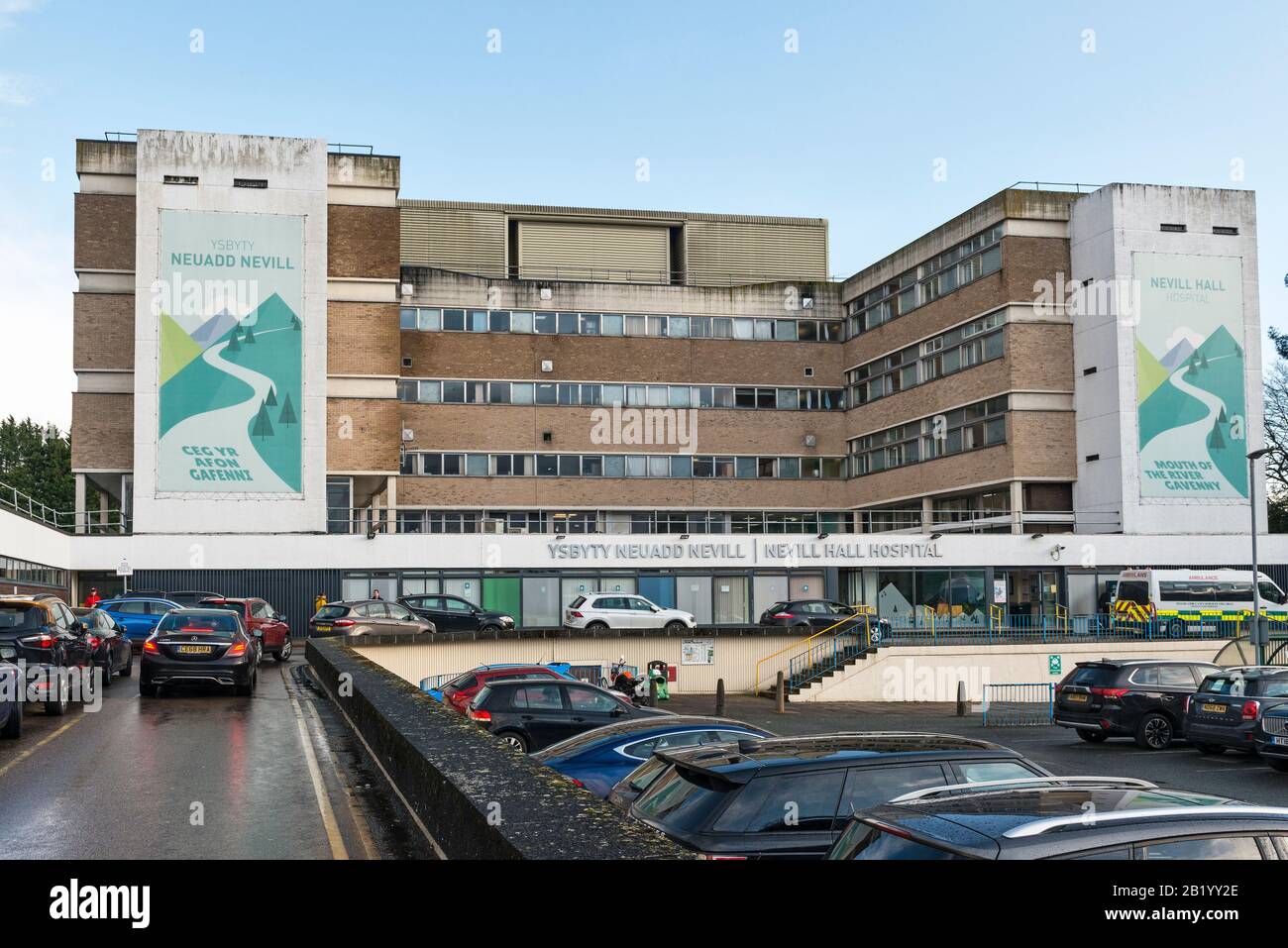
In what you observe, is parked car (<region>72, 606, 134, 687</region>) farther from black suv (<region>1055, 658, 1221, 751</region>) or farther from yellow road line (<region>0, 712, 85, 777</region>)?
black suv (<region>1055, 658, 1221, 751</region>)

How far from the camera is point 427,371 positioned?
205 feet

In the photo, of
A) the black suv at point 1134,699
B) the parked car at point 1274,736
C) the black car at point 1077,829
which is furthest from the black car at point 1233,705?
the black car at point 1077,829

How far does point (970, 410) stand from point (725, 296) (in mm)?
14972

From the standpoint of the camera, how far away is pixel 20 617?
18.4 metres

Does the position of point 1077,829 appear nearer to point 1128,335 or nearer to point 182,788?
point 182,788

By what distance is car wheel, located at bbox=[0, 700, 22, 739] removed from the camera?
1554 cm

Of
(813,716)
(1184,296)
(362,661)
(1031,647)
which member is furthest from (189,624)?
(1184,296)

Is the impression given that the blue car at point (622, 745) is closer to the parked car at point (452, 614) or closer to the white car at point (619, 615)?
the white car at point (619, 615)

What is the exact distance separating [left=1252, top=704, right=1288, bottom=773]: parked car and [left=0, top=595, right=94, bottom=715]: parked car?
17.7 meters

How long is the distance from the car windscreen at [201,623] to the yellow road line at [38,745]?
9.38 ft

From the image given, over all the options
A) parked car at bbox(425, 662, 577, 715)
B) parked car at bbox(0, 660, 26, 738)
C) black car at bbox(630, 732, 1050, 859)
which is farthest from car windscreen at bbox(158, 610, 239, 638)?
black car at bbox(630, 732, 1050, 859)

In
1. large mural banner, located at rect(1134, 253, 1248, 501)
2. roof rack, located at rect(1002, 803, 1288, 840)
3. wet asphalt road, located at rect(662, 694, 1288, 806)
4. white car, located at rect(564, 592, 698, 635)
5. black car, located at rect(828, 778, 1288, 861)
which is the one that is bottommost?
wet asphalt road, located at rect(662, 694, 1288, 806)

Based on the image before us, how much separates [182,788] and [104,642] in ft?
45.4
